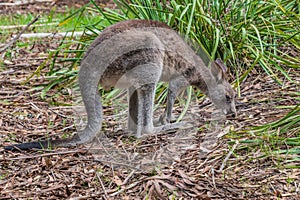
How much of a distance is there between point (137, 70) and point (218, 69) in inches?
40.1

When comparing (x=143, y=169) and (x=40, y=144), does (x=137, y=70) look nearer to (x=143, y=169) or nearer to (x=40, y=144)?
(x=143, y=169)

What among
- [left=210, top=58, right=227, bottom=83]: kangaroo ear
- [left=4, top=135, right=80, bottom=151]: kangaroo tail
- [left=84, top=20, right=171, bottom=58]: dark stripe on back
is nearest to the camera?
[left=4, top=135, right=80, bottom=151]: kangaroo tail

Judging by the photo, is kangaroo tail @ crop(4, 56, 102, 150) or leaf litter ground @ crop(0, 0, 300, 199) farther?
kangaroo tail @ crop(4, 56, 102, 150)

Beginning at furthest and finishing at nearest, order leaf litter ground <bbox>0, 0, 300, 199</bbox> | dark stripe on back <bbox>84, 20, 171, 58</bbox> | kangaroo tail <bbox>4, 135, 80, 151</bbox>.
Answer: dark stripe on back <bbox>84, 20, 171, 58</bbox> → kangaroo tail <bbox>4, 135, 80, 151</bbox> → leaf litter ground <bbox>0, 0, 300, 199</bbox>

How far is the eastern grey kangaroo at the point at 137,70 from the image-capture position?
418cm

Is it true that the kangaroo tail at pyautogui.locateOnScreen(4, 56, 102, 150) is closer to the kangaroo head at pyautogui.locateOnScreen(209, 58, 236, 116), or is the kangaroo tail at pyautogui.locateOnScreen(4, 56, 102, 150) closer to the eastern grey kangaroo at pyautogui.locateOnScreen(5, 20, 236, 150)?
the eastern grey kangaroo at pyautogui.locateOnScreen(5, 20, 236, 150)

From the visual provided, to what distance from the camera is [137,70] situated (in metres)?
4.30

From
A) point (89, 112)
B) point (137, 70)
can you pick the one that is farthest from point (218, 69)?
point (89, 112)

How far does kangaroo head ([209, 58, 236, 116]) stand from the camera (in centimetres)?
493

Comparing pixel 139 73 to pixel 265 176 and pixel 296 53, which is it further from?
pixel 296 53

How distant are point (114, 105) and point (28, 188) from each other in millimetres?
1851

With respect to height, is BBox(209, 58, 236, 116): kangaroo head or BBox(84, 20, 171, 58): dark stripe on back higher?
BBox(84, 20, 171, 58): dark stripe on back

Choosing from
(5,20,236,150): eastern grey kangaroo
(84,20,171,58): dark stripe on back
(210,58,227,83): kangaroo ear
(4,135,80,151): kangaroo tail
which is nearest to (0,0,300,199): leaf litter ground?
(4,135,80,151): kangaroo tail

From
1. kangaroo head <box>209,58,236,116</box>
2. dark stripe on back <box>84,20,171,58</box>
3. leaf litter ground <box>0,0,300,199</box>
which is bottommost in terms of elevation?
leaf litter ground <box>0,0,300,199</box>
